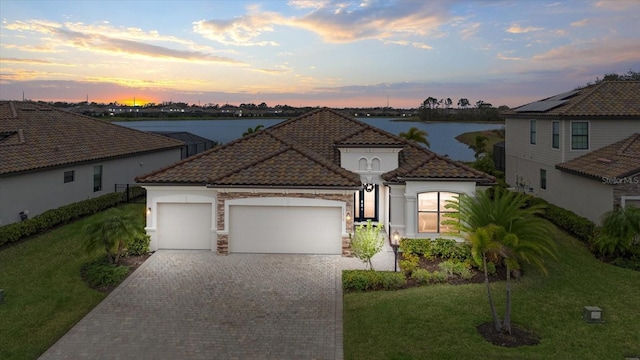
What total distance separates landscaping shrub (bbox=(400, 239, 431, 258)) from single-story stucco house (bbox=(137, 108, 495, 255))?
87 cm

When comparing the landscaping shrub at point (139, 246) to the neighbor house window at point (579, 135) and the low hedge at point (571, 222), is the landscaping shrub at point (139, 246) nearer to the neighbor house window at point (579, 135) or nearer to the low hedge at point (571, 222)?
the low hedge at point (571, 222)

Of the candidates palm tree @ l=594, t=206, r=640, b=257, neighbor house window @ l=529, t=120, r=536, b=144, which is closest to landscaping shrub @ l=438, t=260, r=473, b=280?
palm tree @ l=594, t=206, r=640, b=257

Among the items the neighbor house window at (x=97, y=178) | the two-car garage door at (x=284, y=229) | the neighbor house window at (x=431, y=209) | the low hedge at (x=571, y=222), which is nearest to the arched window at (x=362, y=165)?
the neighbor house window at (x=431, y=209)

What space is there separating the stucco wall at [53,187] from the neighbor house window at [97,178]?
209 millimetres

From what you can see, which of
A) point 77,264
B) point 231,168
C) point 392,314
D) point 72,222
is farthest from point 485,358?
point 72,222

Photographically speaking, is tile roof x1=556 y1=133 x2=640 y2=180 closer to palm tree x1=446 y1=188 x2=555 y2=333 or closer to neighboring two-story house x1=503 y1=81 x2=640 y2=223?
neighboring two-story house x1=503 y1=81 x2=640 y2=223

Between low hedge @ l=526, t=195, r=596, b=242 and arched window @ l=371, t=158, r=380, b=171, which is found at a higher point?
arched window @ l=371, t=158, r=380, b=171

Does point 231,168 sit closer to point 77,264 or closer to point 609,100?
point 77,264

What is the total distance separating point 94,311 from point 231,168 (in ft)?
28.0

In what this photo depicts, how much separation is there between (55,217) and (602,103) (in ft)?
98.0

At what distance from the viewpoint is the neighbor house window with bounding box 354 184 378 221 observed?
68.1ft

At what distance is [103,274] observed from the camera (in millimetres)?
14805

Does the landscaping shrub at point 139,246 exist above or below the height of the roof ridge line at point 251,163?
below

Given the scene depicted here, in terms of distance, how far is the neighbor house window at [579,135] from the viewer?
77.1 ft
